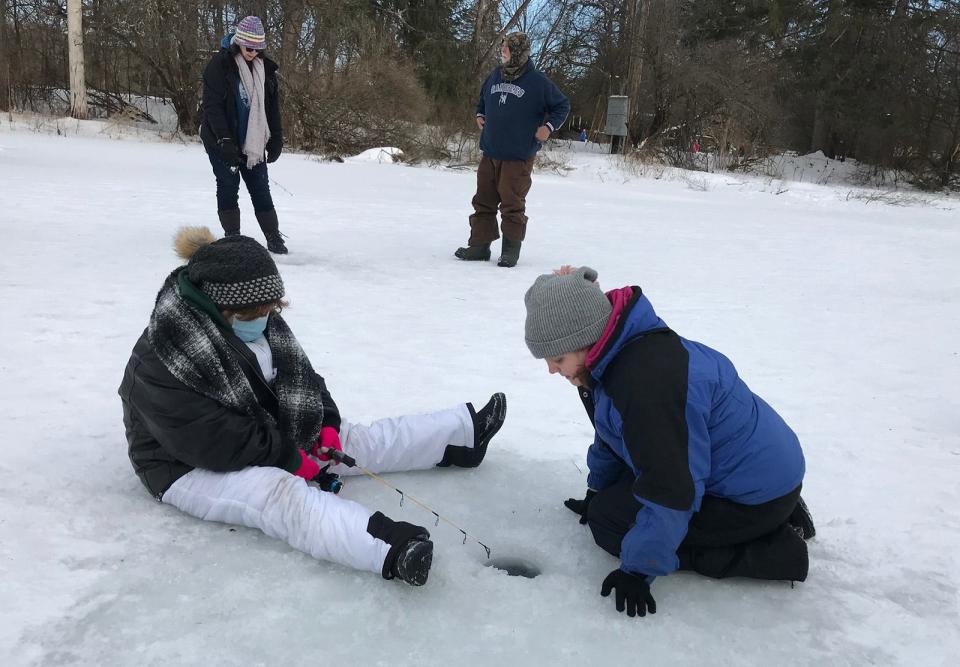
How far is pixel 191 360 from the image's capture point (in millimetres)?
1970

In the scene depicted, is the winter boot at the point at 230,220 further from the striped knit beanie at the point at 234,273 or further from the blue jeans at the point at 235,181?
the striped knit beanie at the point at 234,273

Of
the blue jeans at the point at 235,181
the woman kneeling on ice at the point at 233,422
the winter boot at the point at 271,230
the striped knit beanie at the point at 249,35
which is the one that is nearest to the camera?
the woman kneeling on ice at the point at 233,422

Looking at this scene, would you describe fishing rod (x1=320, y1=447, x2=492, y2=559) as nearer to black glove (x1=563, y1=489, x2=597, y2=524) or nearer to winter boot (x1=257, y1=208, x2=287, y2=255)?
black glove (x1=563, y1=489, x2=597, y2=524)

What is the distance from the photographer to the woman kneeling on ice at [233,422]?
6.28ft

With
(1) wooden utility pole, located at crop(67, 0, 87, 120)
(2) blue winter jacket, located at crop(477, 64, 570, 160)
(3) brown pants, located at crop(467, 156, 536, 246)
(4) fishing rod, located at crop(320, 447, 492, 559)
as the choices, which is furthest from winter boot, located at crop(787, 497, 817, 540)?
(1) wooden utility pole, located at crop(67, 0, 87, 120)

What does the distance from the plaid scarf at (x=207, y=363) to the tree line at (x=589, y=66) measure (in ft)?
41.9

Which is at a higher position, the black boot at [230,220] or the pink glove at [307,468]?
the black boot at [230,220]

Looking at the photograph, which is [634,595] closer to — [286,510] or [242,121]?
[286,510]

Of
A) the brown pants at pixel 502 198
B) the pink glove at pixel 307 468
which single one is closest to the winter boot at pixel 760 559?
the pink glove at pixel 307 468

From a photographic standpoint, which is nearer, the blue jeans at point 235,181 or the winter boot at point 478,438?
the winter boot at point 478,438

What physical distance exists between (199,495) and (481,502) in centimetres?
81

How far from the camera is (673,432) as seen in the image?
1656 millimetres

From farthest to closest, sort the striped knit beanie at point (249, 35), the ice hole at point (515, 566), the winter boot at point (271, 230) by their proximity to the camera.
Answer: the winter boot at point (271, 230) < the striped knit beanie at point (249, 35) < the ice hole at point (515, 566)

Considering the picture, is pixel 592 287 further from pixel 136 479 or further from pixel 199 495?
pixel 136 479
